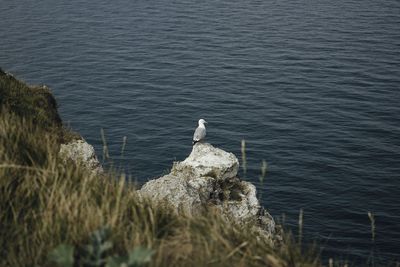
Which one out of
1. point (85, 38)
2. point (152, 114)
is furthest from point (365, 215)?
point (85, 38)

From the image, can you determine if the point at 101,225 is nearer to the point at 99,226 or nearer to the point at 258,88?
the point at 99,226

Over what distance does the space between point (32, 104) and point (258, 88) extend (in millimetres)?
44380

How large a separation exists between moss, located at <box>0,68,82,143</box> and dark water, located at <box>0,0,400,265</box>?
11.0 ft

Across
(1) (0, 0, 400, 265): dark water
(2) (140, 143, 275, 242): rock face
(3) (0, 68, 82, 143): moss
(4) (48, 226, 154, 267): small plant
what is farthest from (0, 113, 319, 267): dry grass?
(1) (0, 0, 400, 265): dark water

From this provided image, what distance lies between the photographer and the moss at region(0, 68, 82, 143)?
1333 cm

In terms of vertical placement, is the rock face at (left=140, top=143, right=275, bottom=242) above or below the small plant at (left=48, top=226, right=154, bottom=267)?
below

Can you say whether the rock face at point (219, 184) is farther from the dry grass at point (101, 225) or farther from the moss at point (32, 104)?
the dry grass at point (101, 225)

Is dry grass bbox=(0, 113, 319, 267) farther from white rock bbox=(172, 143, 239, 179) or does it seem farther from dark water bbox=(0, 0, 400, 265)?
white rock bbox=(172, 143, 239, 179)

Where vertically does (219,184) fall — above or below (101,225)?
below

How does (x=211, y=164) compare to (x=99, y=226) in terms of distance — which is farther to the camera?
(x=211, y=164)

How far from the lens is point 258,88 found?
58.1 meters

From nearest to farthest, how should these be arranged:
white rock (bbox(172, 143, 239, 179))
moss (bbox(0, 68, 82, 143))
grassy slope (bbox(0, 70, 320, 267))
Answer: grassy slope (bbox(0, 70, 320, 267)), moss (bbox(0, 68, 82, 143)), white rock (bbox(172, 143, 239, 179))

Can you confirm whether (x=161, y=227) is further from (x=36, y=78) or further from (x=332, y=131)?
(x=36, y=78)

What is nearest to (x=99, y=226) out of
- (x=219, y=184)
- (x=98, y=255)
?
(x=98, y=255)
